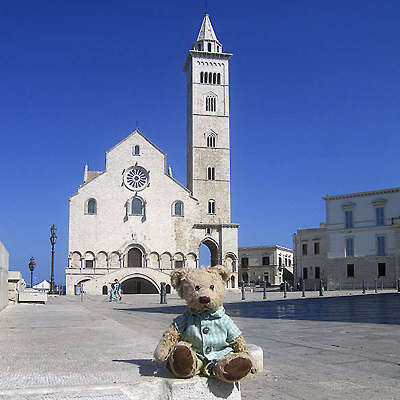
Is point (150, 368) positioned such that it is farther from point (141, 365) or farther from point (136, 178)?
point (136, 178)

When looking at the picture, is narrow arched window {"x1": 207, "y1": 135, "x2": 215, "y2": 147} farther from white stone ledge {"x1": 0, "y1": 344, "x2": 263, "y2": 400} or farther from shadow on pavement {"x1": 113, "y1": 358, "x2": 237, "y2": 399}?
white stone ledge {"x1": 0, "y1": 344, "x2": 263, "y2": 400}

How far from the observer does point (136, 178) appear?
5006 centimetres

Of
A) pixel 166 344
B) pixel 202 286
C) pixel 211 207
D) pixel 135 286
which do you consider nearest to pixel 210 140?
pixel 211 207

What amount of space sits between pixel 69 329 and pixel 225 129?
45333mm

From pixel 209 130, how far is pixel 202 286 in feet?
160

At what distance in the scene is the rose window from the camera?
4988 centimetres

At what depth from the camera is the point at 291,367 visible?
688 cm

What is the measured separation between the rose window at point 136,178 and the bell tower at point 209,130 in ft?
16.1

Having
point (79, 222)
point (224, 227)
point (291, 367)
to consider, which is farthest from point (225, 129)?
point (291, 367)

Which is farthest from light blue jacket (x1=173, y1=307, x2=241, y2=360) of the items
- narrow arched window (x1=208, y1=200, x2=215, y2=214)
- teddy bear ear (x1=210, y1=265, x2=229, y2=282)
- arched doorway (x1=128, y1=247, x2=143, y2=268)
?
narrow arched window (x1=208, y1=200, x2=215, y2=214)

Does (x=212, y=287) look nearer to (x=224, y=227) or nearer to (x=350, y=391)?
(x=350, y=391)

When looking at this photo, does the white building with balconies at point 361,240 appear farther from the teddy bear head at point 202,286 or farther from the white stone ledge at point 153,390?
the white stone ledge at point 153,390

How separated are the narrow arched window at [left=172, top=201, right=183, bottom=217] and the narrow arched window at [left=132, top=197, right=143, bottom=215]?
3102 millimetres

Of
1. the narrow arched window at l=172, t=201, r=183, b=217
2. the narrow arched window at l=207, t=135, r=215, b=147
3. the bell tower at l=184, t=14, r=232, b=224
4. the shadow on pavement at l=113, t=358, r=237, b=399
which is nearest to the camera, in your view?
the shadow on pavement at l=113, t=358, r=237, b=399
